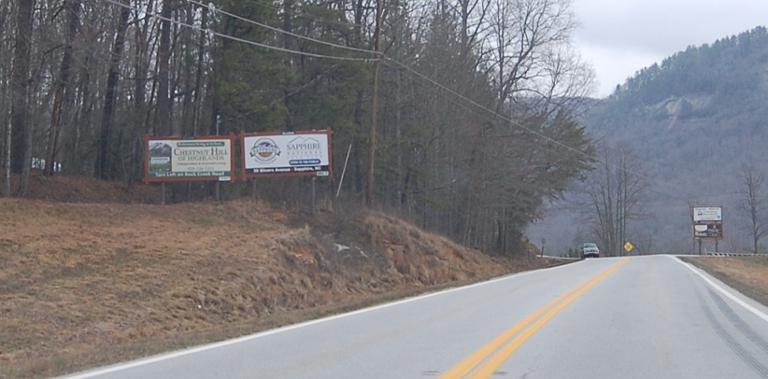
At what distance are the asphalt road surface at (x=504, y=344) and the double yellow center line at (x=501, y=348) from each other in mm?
16

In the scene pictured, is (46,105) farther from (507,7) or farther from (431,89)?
(507,7)

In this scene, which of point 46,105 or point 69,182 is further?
point 46,105

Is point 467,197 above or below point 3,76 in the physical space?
below

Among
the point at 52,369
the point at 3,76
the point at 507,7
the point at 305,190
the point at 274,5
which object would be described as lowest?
the point at 52,369

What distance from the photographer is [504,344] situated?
1315 cm

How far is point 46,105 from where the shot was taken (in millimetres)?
37625

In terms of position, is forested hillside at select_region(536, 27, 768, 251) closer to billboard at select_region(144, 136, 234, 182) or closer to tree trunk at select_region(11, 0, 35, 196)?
billboard at select_region(144, 136, 234, 182)

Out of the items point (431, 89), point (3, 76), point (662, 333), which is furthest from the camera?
point (431, 89)

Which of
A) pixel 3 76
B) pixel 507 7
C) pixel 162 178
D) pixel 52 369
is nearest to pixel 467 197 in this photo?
pixel 507 7

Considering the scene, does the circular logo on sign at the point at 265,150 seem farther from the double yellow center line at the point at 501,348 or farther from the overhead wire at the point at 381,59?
the double yellow center line at the point at 501,348

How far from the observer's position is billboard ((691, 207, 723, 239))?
283 ft

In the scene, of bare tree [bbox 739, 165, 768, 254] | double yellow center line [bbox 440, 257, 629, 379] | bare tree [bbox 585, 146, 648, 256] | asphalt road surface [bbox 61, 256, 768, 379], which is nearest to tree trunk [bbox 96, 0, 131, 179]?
asphalt road surface [bbox 61, 256, 768, 379]

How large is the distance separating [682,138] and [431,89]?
10764cm

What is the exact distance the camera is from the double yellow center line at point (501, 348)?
10594 mm
